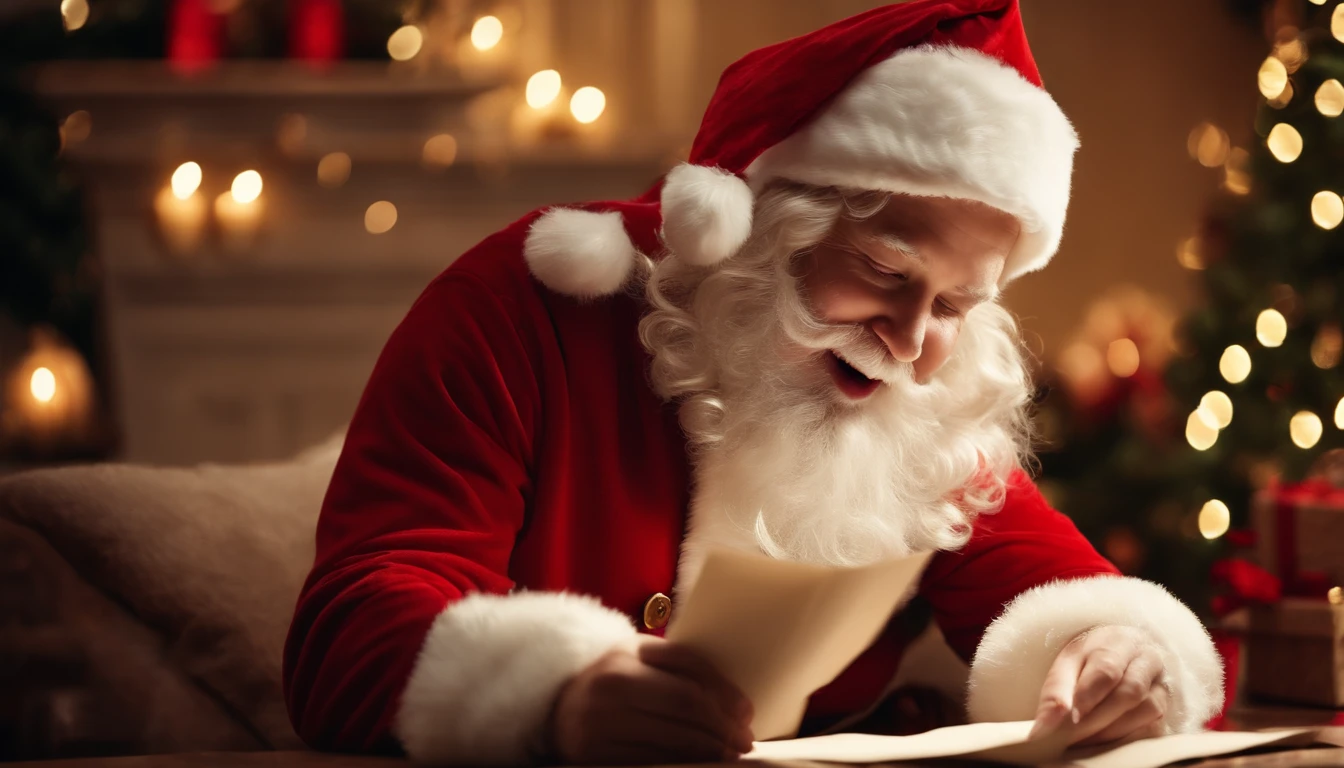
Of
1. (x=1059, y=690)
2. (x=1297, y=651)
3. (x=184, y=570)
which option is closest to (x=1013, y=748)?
(x=1059, y=690)

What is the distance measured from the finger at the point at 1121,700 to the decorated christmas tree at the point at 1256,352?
1636mm

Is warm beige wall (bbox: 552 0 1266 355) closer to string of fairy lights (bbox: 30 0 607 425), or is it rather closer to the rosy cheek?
string of fairy lights (bbox: 30 0 607 425)

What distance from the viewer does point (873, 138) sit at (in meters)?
1.36

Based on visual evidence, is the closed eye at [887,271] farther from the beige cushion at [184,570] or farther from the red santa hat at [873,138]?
the beige cushion at [184,570]

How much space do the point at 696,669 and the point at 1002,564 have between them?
2.39 feet

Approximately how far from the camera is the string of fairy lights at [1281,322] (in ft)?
9.58

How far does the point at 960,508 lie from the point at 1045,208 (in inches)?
15.2

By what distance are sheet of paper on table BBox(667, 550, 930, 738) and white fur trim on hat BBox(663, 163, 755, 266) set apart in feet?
1.71

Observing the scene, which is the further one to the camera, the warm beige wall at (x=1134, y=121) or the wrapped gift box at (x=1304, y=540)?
the warm beige wall at (x=1134, y=121)

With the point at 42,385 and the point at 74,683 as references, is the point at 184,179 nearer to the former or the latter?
the point at 42,385

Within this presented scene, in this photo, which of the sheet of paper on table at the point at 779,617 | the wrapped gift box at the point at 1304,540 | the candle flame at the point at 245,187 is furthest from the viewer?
the candle flame at the point at 245,187

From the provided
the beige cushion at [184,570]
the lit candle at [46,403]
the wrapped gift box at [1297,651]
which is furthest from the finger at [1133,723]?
the lit candle at [46,403]

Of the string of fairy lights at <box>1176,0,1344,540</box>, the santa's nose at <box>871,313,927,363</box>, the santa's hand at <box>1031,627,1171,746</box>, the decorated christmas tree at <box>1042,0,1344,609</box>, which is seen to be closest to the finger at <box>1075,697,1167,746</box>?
the santa's hand at <box>1031,627,1171,746</box>

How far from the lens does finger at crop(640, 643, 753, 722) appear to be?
921 millimetres
